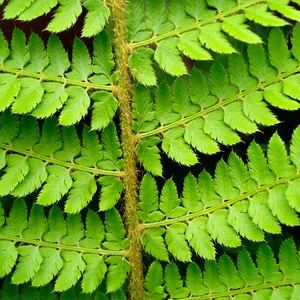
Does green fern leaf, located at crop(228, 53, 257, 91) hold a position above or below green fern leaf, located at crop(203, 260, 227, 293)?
above

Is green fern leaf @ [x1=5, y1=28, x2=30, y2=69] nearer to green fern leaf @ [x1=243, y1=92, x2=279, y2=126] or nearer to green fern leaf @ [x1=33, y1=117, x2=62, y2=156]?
green fern leaf @ [x1=33, y1=117, x2=62, y2=156]

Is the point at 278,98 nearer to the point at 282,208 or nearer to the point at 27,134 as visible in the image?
the point at 282,208

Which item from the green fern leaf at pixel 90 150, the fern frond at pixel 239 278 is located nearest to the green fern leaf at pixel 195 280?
the fern frond at pixel 239 278

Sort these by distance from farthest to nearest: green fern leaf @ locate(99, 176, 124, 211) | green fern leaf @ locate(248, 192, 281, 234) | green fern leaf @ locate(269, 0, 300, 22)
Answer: green fern leaf @ locate(99, 176, 124, 211)
green fern leaf @ locate(248, 192, 281, 234)
green fern leaf @ locate(269, 0, 300, 22)

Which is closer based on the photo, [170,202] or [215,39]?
[215,39]

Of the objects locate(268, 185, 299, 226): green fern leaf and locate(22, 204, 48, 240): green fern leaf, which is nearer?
locate(268, 185, 299, 226): green fern leaf

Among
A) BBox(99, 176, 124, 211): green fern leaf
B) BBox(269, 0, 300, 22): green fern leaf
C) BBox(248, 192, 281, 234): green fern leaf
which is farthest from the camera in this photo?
BBox(99, 176, 124, 211): green fern leaf

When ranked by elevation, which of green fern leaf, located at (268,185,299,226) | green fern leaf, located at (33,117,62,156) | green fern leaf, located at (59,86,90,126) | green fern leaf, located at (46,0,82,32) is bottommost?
green fern leaf, located at (268,185,299,226)

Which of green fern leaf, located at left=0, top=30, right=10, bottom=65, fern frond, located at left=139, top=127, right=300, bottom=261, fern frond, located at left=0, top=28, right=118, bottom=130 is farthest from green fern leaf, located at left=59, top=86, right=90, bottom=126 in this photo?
fern frond, located at left=139, top=127, right=300, bottom=261

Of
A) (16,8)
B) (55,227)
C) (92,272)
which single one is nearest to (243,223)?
(92,272)
